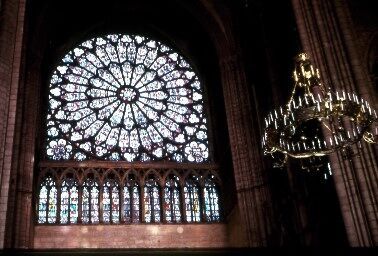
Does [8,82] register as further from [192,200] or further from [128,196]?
[192,200]

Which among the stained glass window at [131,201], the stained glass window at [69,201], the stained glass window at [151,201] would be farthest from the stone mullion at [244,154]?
the stained glass window at [69,201]

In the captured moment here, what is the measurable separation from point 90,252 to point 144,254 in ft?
3.18

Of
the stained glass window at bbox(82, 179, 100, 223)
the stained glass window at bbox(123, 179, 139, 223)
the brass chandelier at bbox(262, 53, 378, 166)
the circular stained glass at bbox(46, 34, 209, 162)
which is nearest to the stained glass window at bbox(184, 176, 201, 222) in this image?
the circular stained glass at bbox(46, 34, 209, 162)

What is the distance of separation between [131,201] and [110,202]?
676 mm

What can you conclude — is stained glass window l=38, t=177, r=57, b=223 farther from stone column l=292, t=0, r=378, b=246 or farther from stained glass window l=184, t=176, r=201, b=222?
stone column l=292, t=0, r=378, b=246

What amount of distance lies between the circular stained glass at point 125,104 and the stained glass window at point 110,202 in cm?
106

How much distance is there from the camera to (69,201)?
17.8 meters

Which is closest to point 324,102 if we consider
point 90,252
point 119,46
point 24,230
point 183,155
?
point 90,252

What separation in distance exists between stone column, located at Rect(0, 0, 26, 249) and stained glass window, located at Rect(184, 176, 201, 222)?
7.65 meters

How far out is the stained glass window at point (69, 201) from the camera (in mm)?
17625

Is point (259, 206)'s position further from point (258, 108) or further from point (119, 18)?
point (119, 18)

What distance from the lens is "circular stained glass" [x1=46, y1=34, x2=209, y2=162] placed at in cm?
1930

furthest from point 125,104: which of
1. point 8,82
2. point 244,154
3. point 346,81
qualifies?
point 346,81

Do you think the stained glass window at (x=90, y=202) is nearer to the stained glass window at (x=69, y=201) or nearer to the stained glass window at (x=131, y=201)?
the stained glass window at (x=69, y=201)
